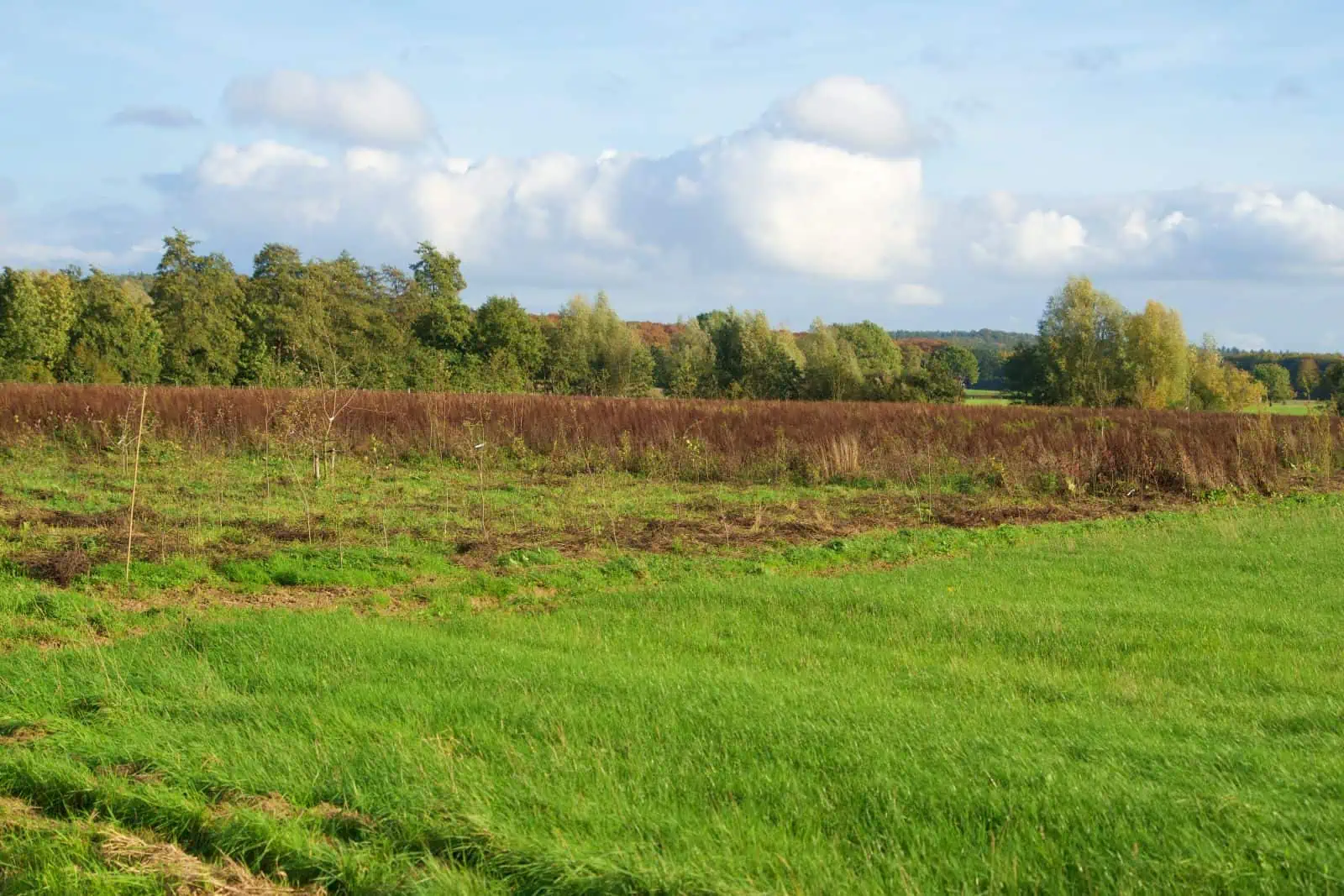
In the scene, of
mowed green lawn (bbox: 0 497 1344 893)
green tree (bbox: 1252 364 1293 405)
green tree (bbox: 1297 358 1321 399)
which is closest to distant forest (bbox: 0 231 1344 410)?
green tree (bbox: 1252 364 1293 405)

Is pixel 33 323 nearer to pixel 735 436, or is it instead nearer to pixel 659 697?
pixel 735 436

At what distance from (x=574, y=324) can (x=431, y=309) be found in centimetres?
1372

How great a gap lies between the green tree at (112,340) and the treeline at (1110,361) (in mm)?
45689

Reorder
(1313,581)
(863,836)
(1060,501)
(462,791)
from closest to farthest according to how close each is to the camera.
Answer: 1. (863,836)
2. (462,791)
3. (1313,581)
4. (1060,501)

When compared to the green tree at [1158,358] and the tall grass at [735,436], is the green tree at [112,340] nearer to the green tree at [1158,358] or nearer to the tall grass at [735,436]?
the tall grass at [735,436]

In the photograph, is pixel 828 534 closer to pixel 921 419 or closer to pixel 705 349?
pixel 921 419

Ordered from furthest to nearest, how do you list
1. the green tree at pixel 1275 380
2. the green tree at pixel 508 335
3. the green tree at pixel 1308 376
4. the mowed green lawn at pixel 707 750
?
the green tree at pixel 1308 376
the green tree at pixel 1275 380
the green tree at pixel 508 335
the mowed green lawn at pixel 707 750

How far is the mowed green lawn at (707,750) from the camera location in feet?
12.4

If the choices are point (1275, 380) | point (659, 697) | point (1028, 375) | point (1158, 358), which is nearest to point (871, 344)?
point (1028, 375)

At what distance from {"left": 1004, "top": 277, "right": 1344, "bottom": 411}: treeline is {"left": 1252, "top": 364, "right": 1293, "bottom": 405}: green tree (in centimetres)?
1771

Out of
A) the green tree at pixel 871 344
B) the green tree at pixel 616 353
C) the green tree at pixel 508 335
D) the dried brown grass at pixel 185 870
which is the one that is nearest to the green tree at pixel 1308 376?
the green tree at pixel 871 344

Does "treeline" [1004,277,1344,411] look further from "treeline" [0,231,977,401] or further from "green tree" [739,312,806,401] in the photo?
"green tree" [739,312,806,401]

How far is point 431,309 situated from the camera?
163 ft

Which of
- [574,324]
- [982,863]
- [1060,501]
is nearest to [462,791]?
[982,863]
